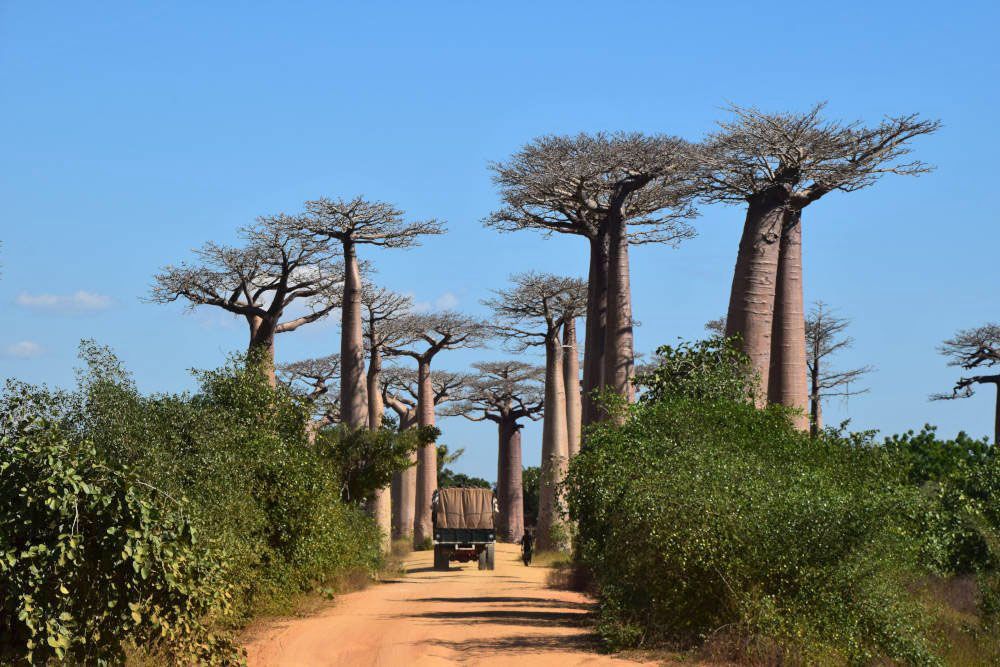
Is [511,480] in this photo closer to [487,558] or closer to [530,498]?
[530,498]

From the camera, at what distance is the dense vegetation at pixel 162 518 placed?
6848mm

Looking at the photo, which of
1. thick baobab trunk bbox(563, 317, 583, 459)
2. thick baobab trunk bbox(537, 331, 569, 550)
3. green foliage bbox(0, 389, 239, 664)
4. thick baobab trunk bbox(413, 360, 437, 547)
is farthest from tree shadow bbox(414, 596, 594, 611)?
thick baobab trunk bbox(413, 360, 437, 547)

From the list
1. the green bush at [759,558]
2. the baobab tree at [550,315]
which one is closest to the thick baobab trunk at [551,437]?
the baobab tree at [550,315]

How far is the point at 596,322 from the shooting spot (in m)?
21.2

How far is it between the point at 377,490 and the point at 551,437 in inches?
195

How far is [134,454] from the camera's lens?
1073 cm

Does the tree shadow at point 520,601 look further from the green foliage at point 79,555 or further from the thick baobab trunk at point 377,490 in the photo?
the thick baobab trunk at point 377,490

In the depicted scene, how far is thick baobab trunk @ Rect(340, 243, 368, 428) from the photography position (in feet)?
77.7

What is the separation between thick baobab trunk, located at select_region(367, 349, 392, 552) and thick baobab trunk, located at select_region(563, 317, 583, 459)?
492 centimetres

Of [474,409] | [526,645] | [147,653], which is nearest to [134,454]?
[147,653]

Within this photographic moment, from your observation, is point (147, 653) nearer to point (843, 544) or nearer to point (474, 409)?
point (843, 544)

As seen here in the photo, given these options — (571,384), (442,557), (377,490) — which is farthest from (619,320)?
(571,384)

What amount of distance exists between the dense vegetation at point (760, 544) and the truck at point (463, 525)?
1187 cm

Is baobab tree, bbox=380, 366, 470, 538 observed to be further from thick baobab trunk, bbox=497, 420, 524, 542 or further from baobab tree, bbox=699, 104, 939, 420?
baobab tree, bbox=699, 104, 939, 420
